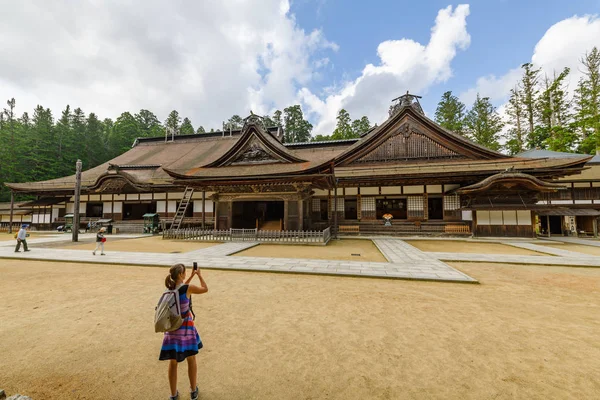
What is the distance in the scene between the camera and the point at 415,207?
18.0 m

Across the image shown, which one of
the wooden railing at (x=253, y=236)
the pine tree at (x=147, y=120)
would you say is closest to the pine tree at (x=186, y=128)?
the pine tree at (x=147, y=120)

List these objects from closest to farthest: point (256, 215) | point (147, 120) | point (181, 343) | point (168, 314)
→ point (168, 314) < point (181, 343) < point (256, 215) < point (147, 120)

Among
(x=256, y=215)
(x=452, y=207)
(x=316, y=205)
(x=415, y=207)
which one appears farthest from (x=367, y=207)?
(x=256, y=215)

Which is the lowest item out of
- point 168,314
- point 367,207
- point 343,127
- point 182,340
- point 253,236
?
point 253,236

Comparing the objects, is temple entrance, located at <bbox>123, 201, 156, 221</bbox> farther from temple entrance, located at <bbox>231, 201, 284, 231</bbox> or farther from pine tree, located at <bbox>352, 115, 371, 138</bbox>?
pine tree, located at <bbox>352, 115, 371, 138</bbox>

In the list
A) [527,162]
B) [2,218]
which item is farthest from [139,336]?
[2,218]

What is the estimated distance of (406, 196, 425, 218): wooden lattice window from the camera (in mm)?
17906

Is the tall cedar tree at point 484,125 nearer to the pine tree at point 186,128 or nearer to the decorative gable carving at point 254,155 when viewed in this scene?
the decorative gable carving at point 254,155

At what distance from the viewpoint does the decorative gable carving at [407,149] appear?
19.3 m

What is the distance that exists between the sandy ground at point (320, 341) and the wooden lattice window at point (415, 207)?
11.9 metres

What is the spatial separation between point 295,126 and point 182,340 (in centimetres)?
5346

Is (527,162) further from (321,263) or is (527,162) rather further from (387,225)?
(321,263)

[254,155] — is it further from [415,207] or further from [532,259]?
[532,259]

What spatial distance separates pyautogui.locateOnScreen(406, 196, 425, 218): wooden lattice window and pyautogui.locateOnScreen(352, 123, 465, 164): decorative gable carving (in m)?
3.73
